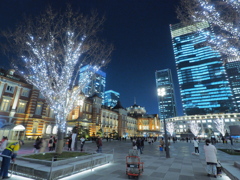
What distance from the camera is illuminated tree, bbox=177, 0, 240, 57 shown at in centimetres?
830

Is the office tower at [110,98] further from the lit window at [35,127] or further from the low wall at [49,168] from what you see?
the low wall at [49,168]

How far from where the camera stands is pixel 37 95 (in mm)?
29078

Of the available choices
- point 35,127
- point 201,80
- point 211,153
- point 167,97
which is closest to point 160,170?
point 211,153

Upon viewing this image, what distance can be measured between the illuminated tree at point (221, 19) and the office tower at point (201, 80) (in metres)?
103

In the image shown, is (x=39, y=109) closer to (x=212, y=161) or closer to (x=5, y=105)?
(x=5, y=105)

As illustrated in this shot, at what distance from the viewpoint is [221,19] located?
28.7ft

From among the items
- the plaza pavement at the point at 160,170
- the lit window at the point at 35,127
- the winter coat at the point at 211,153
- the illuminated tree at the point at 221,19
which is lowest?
the plaza pavement at the point at 160,170

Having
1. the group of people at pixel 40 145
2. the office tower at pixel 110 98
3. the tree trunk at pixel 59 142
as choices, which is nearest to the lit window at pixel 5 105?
the group of people at pixel 40 145

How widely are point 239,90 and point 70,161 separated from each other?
479 feet

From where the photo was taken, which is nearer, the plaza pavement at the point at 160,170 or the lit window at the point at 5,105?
the plaza pavement at the point at 160,170

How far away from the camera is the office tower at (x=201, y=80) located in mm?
103125

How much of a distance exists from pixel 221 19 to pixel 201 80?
12198 cm

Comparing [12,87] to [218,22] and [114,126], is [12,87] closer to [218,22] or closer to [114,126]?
[218,22]

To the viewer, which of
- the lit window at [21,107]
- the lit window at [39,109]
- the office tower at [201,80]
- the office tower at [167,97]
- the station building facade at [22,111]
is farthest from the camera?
the office tower at [167,97]
